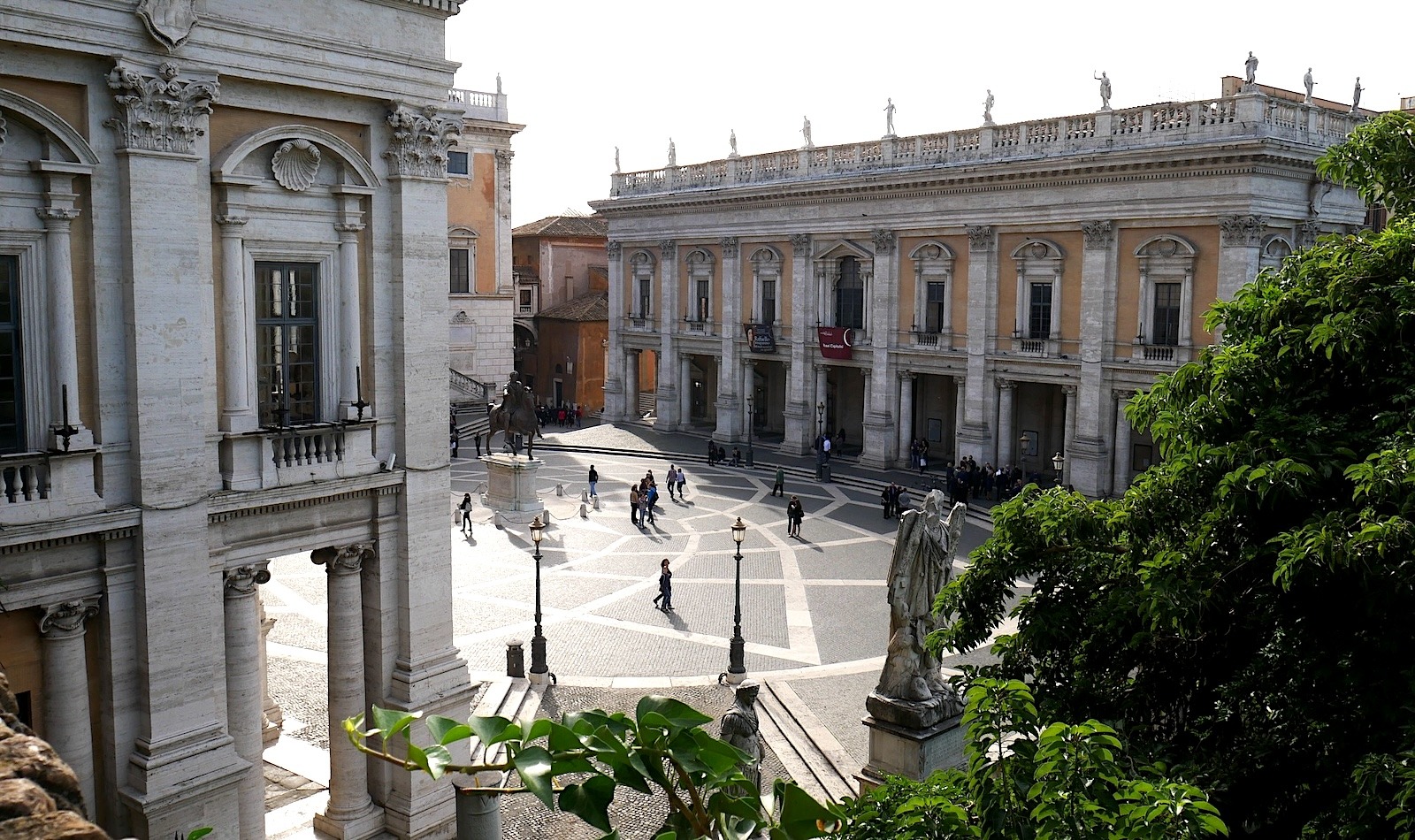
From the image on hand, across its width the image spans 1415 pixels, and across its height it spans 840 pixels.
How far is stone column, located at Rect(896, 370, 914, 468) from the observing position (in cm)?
4425

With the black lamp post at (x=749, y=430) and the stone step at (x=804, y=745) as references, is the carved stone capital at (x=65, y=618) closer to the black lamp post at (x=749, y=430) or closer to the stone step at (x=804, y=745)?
the stone step at (x=804, y=745)

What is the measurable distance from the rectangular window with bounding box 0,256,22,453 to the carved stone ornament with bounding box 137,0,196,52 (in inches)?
103

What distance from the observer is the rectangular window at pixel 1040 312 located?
39531 mm

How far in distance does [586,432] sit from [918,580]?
1533 inches

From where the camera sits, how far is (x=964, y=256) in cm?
4166

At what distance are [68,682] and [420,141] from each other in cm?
714

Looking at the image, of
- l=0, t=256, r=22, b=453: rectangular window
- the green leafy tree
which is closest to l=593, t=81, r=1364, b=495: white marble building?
the green leafy tree

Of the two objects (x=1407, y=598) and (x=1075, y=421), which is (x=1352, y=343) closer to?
(x=1407, y=598)

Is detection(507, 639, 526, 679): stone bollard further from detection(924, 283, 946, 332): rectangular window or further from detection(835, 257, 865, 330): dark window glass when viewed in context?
detection(835, 257, 865, 330): dark window glass

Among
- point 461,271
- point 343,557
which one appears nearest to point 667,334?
point 461,271

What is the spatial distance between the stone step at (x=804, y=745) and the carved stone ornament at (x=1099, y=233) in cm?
2230

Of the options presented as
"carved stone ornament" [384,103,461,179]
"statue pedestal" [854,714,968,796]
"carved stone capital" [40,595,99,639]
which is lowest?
"statue pedestal" [854,714,968,796]

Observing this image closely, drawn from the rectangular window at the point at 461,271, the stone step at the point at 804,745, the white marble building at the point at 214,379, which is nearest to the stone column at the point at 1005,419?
the stone step at the point at 804,745

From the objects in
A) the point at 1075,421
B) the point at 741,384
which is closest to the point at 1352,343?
the point at 1075,421
